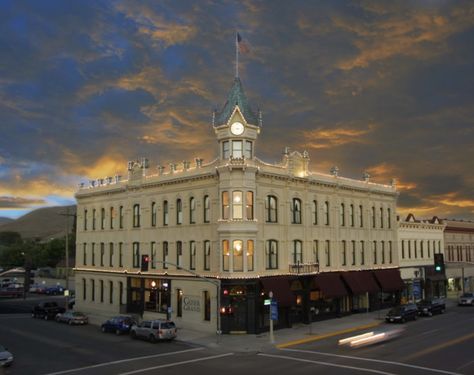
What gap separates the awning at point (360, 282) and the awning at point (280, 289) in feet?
31.0

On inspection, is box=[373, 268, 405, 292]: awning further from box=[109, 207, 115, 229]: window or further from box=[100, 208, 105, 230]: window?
box=[100, 208, 105, 230]: window

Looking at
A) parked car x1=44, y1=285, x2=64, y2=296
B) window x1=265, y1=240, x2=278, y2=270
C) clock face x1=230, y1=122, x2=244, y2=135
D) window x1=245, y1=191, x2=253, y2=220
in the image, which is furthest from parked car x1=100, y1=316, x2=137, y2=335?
parked car x1=44, y1=285, x2=64, y2=296

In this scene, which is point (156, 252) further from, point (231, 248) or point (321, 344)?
point (321, 344)

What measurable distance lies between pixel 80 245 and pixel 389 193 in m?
38.2

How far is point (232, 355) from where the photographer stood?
33625 millimetres

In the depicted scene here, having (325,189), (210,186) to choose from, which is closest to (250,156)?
(210,186)

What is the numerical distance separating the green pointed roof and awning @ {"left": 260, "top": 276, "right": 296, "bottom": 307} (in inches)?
533

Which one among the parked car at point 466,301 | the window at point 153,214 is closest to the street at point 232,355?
the window at point 153,214

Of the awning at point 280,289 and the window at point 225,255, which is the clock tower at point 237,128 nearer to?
the window at point 225,255

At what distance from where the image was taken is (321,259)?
51.0 metres

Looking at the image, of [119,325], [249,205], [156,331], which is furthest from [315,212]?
[119,325]

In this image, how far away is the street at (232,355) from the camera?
2823 cm

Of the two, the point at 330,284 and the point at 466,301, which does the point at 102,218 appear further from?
the point at 466,301

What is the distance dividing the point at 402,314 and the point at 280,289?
1236 centimetres
